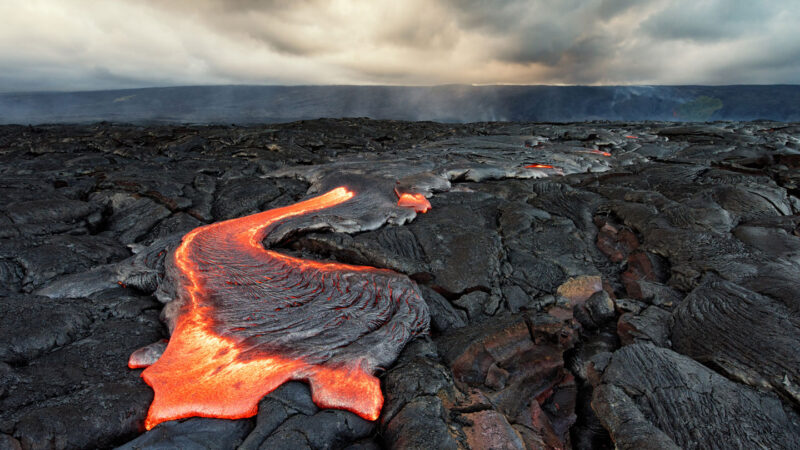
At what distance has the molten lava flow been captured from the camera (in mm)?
7293

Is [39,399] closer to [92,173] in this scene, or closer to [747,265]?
[747,265]

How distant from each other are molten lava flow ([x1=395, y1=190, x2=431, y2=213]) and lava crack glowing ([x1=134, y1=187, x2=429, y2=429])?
2.49 m

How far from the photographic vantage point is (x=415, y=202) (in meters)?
7.55

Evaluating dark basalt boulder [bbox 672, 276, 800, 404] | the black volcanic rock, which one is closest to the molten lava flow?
the black volcanic rock

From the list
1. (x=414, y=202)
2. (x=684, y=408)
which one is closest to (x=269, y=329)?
(x=684, y=408)

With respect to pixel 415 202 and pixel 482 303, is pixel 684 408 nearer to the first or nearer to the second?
pixel 482 303

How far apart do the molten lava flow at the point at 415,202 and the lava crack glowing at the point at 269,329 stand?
2.49m

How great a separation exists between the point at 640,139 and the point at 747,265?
1664cm

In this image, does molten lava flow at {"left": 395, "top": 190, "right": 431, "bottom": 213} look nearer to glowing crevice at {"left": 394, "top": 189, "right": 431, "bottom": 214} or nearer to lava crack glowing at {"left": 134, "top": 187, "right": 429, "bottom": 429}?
glowing crevice at {"left": 394, "top": 189, "right": 431, "bottom": 214}

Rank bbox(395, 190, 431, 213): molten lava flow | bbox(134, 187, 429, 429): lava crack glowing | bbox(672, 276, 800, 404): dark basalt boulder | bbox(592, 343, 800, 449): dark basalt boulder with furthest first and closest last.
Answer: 1. bbox(395, 190, 431, 213): molten lava flow
2. bbox(672, 276, 800, 404): dark basalt boulder
3. bbox(134, 187, 429, 429): lava crack glowing
4. bbox(592, 343, 800, 449): dark basalt boulder

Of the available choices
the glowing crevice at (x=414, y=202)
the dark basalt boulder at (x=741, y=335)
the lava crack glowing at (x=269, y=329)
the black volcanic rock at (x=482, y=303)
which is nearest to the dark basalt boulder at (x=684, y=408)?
the black volcanic rock at (x=482, y=303)

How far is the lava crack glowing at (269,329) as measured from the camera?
3047 mm

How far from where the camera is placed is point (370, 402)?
9.95 ft

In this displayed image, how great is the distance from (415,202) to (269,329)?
4.45m
